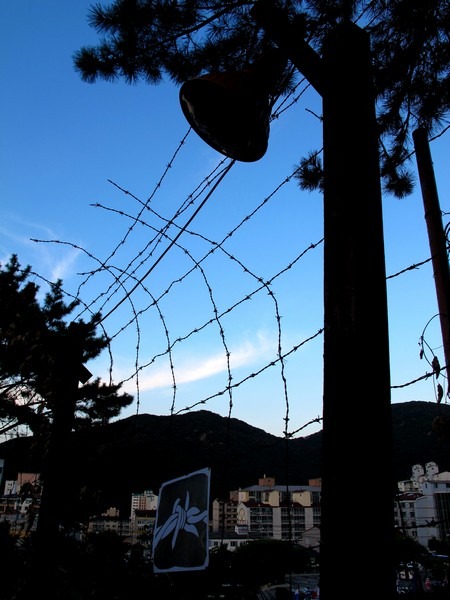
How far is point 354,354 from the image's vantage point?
106 cm

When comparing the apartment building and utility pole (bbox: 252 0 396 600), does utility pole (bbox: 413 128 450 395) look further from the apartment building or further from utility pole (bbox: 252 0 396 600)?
the apartment building

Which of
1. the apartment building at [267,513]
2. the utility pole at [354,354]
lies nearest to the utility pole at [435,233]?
the utility pole at [354,354]

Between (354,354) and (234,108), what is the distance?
0.88m

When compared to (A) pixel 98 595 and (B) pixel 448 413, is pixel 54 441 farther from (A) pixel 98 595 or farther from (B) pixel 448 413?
(B) pixel 448 413

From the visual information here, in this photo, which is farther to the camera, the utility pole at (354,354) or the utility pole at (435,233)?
the utility pole at (435,233)

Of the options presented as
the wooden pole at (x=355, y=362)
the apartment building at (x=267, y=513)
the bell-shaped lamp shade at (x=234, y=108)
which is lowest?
the apartment building at (x=267, y=513)

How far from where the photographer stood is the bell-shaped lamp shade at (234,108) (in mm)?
1429

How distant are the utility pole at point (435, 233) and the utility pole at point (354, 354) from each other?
90cm

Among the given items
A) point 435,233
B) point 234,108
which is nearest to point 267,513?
point 435,233

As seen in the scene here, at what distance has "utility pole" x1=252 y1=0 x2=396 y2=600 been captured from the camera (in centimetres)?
94

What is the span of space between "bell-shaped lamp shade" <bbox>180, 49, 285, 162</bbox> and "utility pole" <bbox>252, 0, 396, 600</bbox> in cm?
20

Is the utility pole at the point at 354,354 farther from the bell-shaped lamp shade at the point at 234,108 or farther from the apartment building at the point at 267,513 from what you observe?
the apartment building at the point at 267,513

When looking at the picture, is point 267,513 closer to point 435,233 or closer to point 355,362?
point 435,233

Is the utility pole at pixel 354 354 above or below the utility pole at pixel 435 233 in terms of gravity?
below
